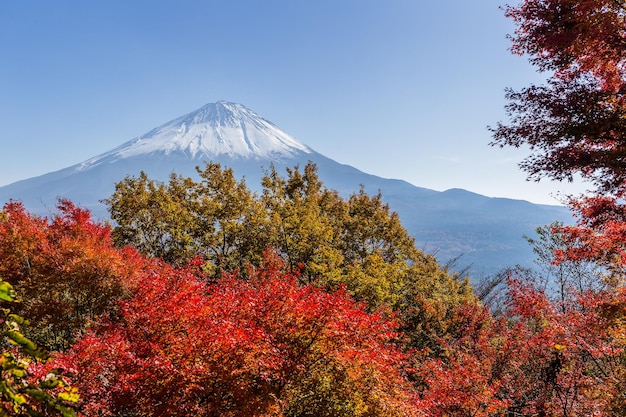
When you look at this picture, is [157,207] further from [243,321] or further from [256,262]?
[243,321]

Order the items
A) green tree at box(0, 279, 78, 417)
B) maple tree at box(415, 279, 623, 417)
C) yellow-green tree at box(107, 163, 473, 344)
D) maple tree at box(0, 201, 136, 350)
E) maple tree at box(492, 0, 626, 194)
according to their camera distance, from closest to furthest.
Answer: green tree at box(0, 279, 78, 417)
maple tree at box(492, 0, 626, 194)
maple tree at box(415, 279, 623, 417)
maple tree at box(0, 201, 136, 350)
yellow-green tree at box(107, 163, 473, 344)

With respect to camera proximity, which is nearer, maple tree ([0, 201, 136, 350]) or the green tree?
the green tree

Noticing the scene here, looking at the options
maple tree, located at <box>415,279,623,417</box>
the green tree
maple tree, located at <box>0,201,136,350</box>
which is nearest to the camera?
the green tree

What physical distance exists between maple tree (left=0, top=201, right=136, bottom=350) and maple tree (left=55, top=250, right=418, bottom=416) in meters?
4.50

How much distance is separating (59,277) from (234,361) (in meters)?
10.0

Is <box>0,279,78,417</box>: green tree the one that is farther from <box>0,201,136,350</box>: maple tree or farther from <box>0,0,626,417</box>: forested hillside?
<box>0,201,136,350</box>: maple tree

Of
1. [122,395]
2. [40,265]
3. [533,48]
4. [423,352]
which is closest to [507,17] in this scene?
[533,48]

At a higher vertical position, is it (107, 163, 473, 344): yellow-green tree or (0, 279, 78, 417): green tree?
(0, 279, 78, 417): green tree

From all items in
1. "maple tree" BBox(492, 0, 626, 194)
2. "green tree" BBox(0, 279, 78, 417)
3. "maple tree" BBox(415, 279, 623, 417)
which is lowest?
"maple tree" BBox(415, 279, 623, 417)

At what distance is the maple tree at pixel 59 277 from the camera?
14062 millimetres

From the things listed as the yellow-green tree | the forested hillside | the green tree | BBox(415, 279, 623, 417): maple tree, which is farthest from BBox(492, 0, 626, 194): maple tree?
the yellow-green tree

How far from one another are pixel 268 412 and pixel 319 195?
20489mm

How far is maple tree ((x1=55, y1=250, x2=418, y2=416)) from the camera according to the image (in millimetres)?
7820

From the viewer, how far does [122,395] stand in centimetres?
770
